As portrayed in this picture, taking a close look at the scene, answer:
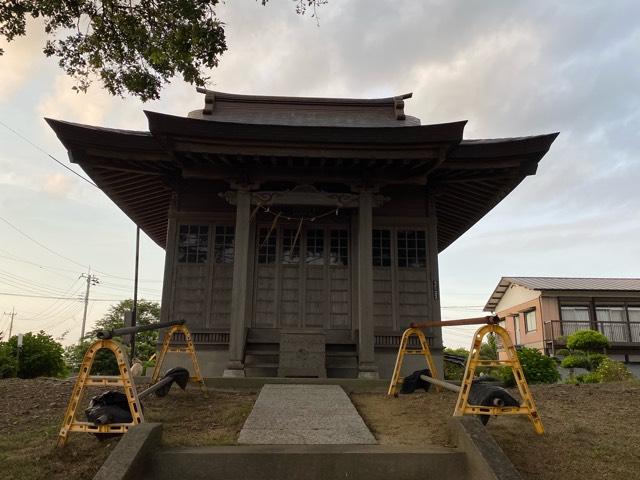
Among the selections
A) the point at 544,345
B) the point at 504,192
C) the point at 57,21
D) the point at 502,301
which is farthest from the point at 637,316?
the point at 57,21

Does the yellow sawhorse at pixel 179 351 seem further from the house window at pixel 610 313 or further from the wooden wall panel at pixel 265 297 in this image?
the house window at pixel 610 313

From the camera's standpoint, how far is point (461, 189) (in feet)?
34.4

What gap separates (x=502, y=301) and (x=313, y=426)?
33970mm

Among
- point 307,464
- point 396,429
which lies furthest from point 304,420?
point 307,464

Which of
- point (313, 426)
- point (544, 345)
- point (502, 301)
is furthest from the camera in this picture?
point (502, 301)

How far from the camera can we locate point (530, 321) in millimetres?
29891

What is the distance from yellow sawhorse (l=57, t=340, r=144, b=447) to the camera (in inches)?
138

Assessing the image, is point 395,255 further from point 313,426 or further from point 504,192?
point 313,426

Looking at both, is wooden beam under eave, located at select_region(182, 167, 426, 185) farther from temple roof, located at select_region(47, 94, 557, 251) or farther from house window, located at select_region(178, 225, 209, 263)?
house window, located at select_region(178, 225, 209, 263)

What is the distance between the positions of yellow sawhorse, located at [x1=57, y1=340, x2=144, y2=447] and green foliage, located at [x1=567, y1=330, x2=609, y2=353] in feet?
77.5

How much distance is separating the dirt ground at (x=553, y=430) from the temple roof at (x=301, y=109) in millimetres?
7138

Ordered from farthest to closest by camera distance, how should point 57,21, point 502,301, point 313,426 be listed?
point 502,301, point 57,21, point 313,426

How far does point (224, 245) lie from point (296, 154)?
107 inches

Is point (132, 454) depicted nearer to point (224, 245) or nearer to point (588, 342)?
point (224, 245)
